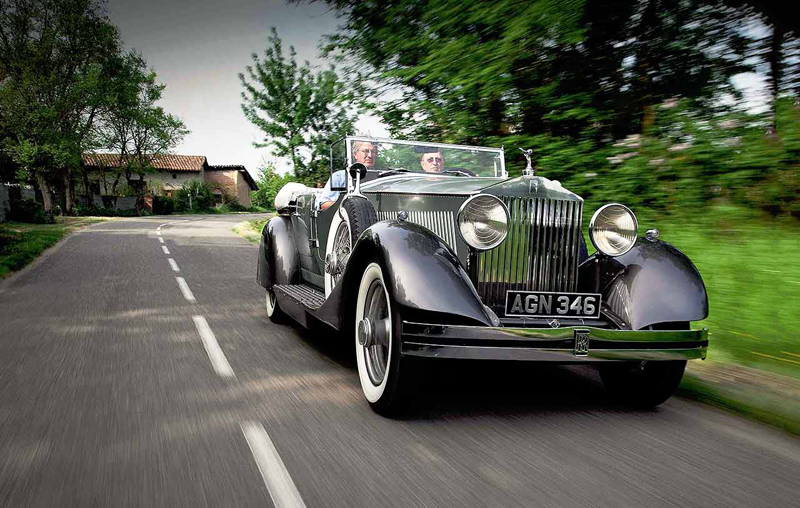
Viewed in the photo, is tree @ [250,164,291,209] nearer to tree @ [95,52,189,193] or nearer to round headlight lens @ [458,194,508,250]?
tree @ [95,52,189,193]

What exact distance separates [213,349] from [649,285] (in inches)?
134

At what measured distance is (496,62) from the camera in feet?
23.3

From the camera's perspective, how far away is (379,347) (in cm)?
368

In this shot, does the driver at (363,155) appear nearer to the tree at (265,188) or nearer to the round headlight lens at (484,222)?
the round headlight lens at (484,222)

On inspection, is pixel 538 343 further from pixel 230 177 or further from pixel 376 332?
pixel 230 177

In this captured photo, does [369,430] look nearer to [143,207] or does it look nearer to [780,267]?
[780,267]

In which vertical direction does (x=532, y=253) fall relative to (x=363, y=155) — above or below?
below

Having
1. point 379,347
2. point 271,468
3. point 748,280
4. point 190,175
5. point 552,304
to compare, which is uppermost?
point 190,175

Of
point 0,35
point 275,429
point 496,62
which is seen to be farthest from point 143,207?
point 275,429

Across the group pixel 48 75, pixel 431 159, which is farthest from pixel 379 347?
pixel 48 75

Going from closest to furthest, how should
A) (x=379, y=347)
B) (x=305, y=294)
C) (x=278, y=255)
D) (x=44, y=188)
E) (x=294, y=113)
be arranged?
(x=379, y=347) → (x=305, y=294) → (x=278, y=255) → (x=294, y=113) → (x=44, y=188)

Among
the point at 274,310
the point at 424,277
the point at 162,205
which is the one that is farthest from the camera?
the point at 162,205

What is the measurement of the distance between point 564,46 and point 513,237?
4.32 m

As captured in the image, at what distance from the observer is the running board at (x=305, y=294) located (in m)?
4.51
